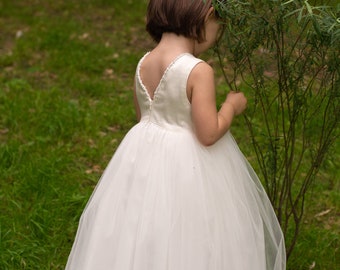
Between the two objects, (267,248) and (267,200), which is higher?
(267,200)

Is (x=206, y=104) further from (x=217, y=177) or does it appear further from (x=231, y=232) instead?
(x=231, y=232)

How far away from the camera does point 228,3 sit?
2.26 meters

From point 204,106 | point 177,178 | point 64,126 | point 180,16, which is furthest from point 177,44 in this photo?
point 64,126

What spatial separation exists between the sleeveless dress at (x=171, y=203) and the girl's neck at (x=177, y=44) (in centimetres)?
7

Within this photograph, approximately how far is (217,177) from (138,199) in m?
0.32

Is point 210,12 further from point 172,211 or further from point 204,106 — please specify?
point 172,211

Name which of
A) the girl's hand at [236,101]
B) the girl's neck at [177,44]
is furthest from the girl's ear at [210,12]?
the girl's hand at [236,101]

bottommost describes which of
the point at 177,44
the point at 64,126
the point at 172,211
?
the point at 64,126

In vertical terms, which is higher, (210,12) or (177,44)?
(210,12)

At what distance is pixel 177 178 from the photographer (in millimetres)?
2389

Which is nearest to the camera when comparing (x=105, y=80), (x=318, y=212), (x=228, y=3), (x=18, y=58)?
(x=228, y=3)

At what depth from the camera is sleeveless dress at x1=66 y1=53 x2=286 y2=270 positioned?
2.35 metres

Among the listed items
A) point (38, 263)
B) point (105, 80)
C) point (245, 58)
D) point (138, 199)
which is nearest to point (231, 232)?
point (138, 199)

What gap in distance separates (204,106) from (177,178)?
308 mm
